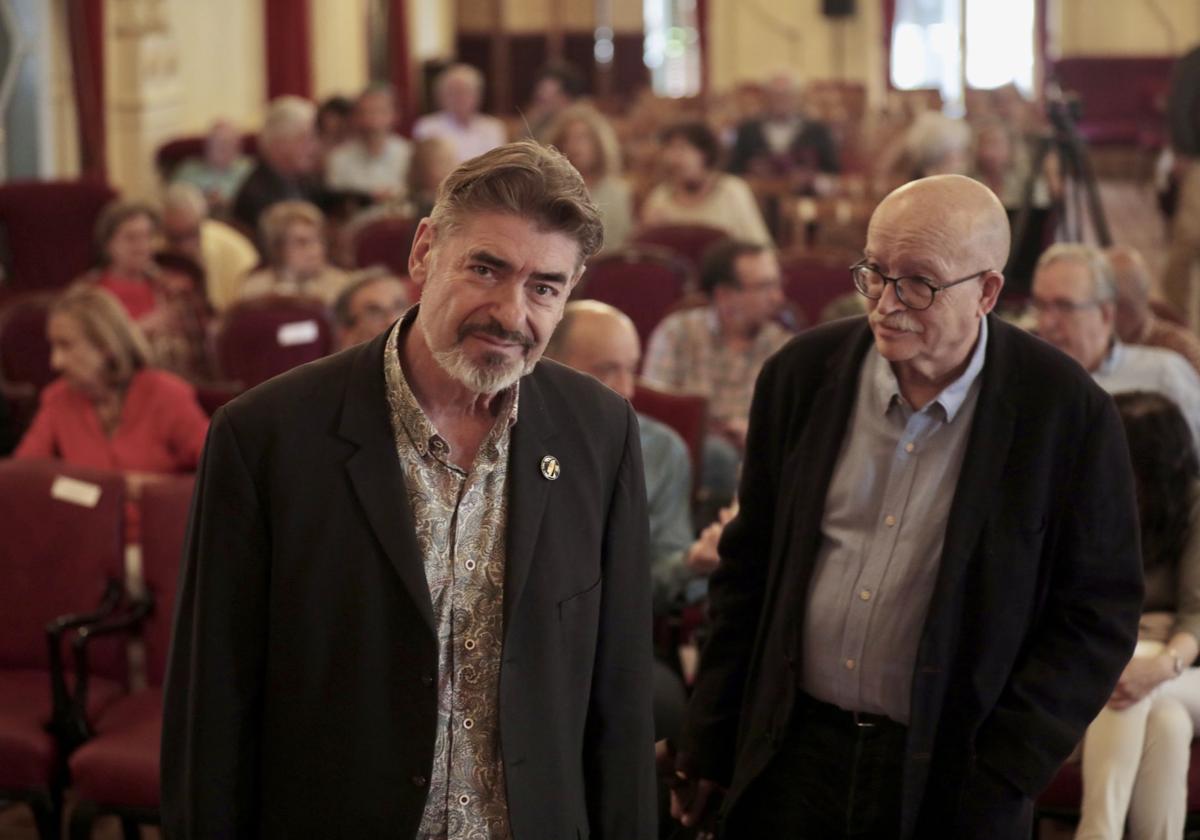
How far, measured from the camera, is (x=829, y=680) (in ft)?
7.67

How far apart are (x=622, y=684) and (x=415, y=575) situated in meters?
0.31

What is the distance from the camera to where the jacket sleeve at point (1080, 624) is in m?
2.22

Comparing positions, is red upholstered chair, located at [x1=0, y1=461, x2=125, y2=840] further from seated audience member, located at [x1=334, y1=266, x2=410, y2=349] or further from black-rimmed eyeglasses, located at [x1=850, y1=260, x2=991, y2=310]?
black-rimmed eyeglasses, located at [x1=850, y1=260, x2=991, y2=310]

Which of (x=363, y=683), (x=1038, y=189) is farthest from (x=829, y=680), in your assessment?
(x=1038, y=189)

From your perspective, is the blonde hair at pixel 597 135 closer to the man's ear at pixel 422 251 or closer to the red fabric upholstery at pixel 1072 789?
the red fabric upholstery at pixel 1072 789

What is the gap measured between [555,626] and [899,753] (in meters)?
0.68

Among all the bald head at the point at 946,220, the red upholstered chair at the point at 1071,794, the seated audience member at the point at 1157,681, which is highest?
the bald head at the point at 946,220

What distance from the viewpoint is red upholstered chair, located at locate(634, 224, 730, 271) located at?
24.3 feet

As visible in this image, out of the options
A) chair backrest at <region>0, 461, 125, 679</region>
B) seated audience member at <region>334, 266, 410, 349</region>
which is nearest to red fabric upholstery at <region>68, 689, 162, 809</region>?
chair backrest at <region>0, 461, 125, 679</region>

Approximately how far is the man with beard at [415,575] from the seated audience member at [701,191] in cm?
617

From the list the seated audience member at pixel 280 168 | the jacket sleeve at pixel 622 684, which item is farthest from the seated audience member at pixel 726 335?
the seated audience member at pixel 280 168

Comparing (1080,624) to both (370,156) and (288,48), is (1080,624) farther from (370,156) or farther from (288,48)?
(288,48)

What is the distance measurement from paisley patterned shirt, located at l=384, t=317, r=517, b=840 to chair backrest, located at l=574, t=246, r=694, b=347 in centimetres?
459

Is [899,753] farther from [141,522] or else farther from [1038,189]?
[1038,189]
